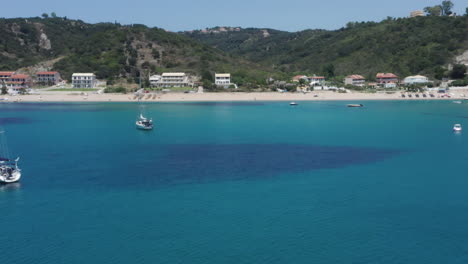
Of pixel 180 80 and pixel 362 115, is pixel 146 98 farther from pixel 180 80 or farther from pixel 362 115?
pixel 362 115

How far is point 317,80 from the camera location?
191 m

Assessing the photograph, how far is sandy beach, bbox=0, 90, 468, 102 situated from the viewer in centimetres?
15538

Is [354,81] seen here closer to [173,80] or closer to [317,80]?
[317,80]

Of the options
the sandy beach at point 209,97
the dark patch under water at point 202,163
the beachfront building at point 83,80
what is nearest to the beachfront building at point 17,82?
the sandy beach at point 209,97

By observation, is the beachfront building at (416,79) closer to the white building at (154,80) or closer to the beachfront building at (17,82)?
the white building at (154,80)

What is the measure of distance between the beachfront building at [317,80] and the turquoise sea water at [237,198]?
10772 centimetres

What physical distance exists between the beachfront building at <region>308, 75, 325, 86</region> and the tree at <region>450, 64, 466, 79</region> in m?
49.7

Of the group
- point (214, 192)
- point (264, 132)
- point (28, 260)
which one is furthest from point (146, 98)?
point (28, 260)

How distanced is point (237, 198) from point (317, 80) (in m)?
158

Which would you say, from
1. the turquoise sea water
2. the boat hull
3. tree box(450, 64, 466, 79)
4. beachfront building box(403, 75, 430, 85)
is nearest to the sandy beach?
tree box(450, 64, 466, 79)

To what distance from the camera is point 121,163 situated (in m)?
54.9

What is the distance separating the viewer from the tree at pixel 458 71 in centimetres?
17650

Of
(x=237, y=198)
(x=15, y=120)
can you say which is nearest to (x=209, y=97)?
(x=15, y=120)

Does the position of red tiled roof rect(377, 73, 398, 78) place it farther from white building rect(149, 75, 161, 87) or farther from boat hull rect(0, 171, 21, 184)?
boat hull rect(0, 171, 21, 184)
